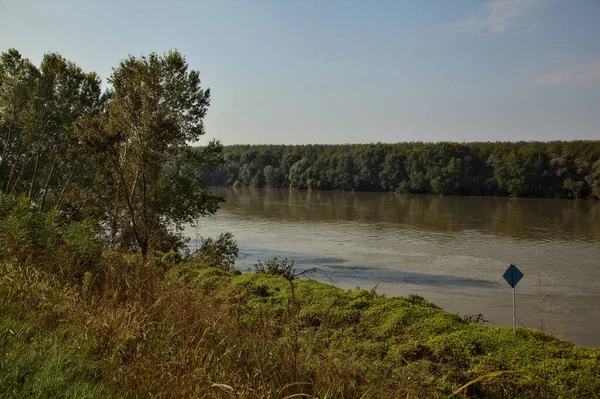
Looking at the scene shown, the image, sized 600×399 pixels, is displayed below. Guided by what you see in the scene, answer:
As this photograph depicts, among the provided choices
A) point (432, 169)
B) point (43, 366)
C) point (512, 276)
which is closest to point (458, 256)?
point (512, 276)

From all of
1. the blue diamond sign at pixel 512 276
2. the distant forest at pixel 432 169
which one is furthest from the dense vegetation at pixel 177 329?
the distant forest at pixel 432 169

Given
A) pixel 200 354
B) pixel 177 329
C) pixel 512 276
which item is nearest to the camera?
pixel 200 354

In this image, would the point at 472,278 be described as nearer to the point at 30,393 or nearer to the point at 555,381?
the point at 555,381

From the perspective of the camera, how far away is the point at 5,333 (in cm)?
421

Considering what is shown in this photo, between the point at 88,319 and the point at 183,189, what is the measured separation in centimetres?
1697

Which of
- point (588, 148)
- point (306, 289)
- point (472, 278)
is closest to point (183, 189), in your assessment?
point (306, 289)

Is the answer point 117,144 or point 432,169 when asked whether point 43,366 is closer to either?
point 117,144

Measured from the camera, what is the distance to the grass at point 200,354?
12.3ft

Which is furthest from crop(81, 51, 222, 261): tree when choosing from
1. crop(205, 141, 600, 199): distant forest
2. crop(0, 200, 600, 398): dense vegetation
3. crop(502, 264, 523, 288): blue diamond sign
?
crop(205, 141, 600, 199): distant forest

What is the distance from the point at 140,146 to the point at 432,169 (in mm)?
82103

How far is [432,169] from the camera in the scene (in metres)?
91.9

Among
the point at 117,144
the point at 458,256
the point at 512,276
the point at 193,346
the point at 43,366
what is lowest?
the point at 458,256

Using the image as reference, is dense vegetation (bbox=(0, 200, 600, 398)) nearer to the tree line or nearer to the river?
the river

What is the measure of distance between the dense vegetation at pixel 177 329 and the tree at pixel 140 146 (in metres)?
0.06
